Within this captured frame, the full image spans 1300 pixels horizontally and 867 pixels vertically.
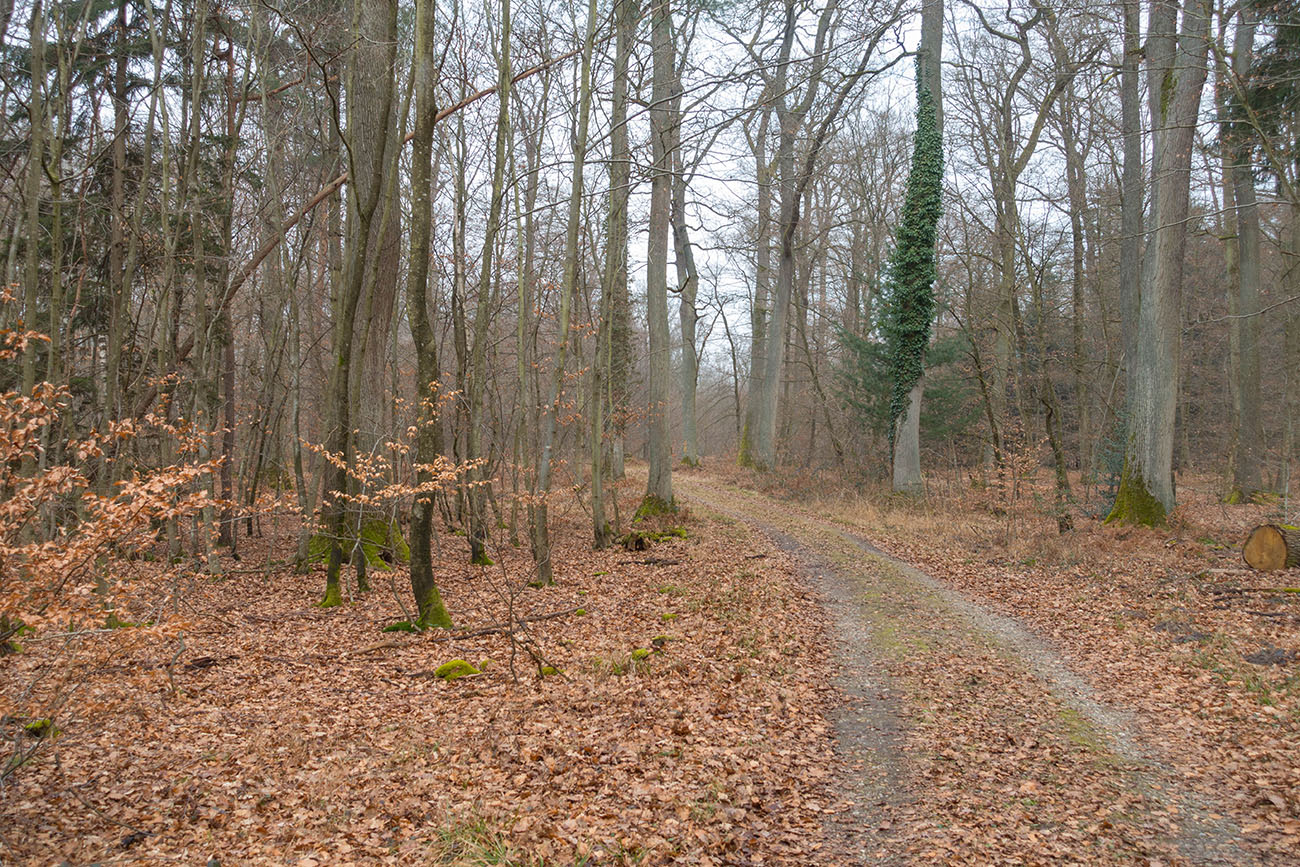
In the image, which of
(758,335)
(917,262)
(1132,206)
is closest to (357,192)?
(917,262)

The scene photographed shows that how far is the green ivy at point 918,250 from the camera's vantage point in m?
17.3

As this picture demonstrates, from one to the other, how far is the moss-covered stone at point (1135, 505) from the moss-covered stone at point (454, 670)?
1151 centimetres

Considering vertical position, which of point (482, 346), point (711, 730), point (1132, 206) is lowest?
point (711, 730)

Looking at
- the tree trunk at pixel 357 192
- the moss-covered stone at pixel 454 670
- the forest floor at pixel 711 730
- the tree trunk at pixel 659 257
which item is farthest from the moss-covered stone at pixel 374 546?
the tree trunk at pixel 659 257

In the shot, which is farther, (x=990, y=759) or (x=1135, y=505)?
(x=1135, y=505)

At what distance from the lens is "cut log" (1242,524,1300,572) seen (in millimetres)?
9570

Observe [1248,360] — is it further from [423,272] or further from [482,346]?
[423,272]

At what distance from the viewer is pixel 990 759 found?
507 centimetres

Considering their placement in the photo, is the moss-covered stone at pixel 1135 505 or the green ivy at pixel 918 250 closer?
the moss-covered stone at pixel 1135 505

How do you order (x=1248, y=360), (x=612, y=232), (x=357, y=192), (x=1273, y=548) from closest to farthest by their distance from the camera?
1. (x=357, y=192)
2. (x=1273, y=548)
3. (x=612, y=232)
4. (x=1248, y=360)

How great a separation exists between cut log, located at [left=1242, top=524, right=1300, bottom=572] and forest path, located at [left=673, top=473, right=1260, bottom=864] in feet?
13.9

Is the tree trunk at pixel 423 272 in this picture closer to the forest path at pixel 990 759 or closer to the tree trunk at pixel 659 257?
the forest path at pixel 990 759

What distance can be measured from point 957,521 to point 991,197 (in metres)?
8.40

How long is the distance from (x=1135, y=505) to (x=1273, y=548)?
3089 mm
